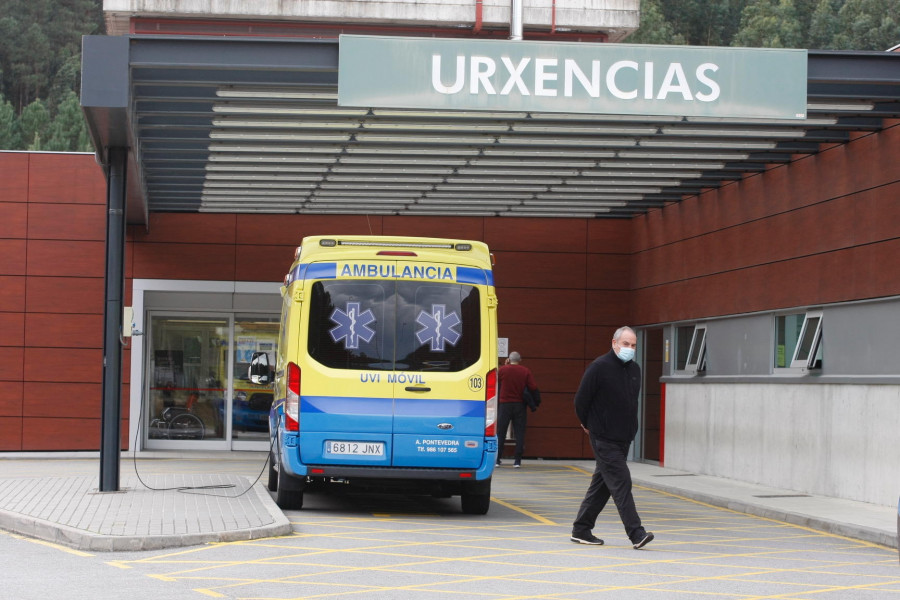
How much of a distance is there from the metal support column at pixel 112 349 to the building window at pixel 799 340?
8105mm

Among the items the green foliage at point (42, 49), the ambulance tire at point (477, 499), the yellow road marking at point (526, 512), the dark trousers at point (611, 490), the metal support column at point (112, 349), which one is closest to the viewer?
the dark trousers at point (611, 490)

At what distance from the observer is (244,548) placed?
30.6ft

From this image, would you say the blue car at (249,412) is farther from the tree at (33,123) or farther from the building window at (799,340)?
the tree at (33,123)

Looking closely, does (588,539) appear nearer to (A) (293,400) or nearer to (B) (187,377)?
(A) (293,400)

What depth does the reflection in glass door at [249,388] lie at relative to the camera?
21.7 m

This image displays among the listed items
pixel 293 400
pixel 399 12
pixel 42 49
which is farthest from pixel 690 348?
pixel 42 49

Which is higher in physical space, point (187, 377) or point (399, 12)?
point (399, 12)

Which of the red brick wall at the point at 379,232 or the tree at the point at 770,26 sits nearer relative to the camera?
the red brick wall at the point at 379,232

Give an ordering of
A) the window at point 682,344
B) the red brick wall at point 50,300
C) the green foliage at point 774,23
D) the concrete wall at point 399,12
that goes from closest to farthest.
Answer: the window at point 682,344 < the red brick wall at point 50,300 < the concrete wall at point 399,12 < the green foliage at point 774,23

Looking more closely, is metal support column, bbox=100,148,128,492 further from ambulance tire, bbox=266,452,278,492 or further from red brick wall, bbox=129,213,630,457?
red brick wall, bbox=129,213,630,457

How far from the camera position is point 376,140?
15.1 metres

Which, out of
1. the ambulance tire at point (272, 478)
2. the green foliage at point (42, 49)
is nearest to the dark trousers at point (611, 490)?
the ambulance tire at point (272, 478)

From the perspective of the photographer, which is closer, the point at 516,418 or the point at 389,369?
the point at 389,369

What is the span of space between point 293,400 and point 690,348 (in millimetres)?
9138
